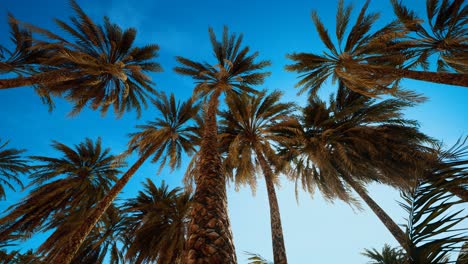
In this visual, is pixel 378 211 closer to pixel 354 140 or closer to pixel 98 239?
pixel 354 140

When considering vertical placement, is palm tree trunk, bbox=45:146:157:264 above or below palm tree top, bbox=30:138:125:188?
below

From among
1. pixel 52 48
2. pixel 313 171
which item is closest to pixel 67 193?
pixel 52 48

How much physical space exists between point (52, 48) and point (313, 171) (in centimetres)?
1274

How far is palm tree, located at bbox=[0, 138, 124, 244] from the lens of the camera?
829 centimetres

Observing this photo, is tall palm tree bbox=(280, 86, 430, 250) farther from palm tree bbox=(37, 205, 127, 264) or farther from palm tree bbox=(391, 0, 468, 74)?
palm tree bbox=(37, 205, 127, 264)

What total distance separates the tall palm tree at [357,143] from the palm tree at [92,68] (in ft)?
25.1

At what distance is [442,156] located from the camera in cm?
201

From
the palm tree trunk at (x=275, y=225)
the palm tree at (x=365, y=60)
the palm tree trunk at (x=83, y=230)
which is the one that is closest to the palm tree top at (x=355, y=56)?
the palm tree at (x=365, y=60)

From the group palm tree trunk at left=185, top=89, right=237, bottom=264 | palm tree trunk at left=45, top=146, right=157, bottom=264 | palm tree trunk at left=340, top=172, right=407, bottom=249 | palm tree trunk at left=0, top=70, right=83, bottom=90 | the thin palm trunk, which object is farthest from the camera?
palm tree trunk at left=340, top=172, right=407, bottom=249

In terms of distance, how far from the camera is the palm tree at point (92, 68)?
7.67m

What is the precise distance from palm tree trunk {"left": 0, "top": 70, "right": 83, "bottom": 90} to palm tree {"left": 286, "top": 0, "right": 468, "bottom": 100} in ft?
28.7

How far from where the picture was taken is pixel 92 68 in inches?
320

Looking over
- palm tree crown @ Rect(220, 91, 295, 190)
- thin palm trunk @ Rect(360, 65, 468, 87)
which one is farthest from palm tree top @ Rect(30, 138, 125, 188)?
thin palm trunk @ Rect(360, 65, 468, 87)

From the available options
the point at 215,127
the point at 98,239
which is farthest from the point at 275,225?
the point at 98,239
